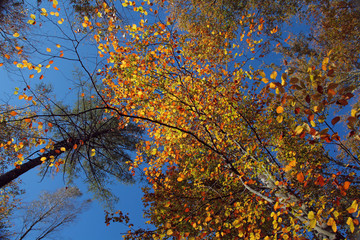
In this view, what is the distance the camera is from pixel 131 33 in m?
6.44

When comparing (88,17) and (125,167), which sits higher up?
(88,17)

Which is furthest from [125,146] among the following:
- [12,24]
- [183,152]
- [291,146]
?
[291,146]

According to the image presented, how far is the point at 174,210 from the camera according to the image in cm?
689

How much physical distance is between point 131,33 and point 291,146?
806 centimetres

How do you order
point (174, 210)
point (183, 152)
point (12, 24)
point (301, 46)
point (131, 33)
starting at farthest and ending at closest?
point (301, 46), point (183, 152), point (174, 210), point (131, 33), point (12, 24)

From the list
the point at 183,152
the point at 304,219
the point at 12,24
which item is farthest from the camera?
the point at 183,152

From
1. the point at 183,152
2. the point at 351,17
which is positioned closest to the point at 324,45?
the point at 351,17

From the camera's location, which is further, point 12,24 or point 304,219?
point 12,24

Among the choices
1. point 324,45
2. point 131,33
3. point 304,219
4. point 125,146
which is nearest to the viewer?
point 304,219

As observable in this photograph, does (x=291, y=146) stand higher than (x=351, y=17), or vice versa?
(x=351, y=17)

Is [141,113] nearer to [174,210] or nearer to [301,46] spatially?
[174,210]

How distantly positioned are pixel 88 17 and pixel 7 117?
13.0 feet

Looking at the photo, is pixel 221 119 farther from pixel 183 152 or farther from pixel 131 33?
pixel 131 33

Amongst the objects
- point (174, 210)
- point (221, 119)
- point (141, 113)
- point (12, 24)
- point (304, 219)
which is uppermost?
point (12, 24)
